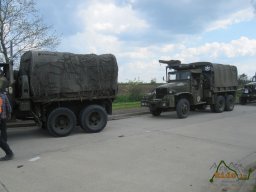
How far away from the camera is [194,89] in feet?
54.5

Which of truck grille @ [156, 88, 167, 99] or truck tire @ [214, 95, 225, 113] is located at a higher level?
truck grille @ [156, 88, 167, 99]

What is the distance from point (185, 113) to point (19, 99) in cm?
799

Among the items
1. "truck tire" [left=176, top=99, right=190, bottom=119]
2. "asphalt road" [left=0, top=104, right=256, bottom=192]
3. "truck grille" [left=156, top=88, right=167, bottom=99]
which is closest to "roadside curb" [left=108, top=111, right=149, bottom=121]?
"truck grille" [left=156, top=88, right=167, bottom=99]

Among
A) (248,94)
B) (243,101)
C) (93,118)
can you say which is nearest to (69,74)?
(93,118)

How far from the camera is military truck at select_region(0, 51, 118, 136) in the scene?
1048 centimetres

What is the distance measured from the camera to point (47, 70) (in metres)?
10.6

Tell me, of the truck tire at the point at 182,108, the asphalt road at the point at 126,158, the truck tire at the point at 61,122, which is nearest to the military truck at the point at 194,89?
the truck tire at the point at 182,108

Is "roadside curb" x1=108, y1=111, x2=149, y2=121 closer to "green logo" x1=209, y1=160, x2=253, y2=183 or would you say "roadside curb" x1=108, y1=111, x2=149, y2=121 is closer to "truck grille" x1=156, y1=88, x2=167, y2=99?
"truck grille" x1=156, y1=88, x2=167, y2=99

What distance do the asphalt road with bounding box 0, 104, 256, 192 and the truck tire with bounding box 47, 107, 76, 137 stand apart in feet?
1.11

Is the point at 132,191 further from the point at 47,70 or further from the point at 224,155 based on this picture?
the point at 47,70

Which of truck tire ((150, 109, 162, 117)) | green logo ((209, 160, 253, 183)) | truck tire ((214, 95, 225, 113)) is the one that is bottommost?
green logo ((209, 160, 253, 183))

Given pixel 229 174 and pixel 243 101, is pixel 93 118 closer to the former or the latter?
pixel 229 174

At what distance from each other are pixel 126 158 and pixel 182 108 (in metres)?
8.13

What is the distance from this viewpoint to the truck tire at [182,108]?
15.2 meters
